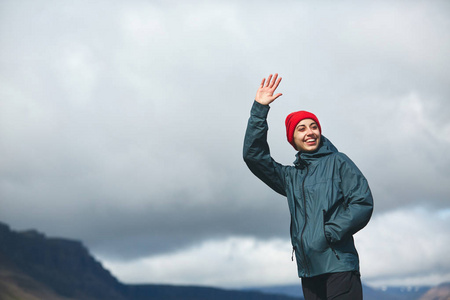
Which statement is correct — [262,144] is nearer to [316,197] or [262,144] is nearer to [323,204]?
[316,197]

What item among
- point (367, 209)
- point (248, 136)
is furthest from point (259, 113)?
point (367, 209)

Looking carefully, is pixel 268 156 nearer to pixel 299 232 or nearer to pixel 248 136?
pixel 248 136

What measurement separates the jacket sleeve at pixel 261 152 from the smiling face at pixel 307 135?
52cm

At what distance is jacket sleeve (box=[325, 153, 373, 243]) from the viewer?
7.85m

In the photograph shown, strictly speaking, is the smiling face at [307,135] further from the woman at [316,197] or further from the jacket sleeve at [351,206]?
the jacket sleeve at [351,206]

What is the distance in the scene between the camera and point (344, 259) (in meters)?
7.89

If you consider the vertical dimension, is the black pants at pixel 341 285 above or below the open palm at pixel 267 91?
below

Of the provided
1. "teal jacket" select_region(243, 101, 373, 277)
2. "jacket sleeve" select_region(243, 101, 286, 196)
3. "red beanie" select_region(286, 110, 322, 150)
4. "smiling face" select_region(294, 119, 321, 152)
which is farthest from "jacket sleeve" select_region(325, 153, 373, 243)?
"jacket sleeve" select_region(243, 101, 286, 196)

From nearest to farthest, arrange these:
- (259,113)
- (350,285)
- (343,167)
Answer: (350,285) < (343,167) < (259,113)

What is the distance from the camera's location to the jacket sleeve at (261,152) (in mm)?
8945

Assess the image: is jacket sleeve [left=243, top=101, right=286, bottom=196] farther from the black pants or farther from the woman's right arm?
the black pants

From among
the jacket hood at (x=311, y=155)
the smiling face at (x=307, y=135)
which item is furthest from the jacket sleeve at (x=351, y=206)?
the smiling face at (x=307, y=135)

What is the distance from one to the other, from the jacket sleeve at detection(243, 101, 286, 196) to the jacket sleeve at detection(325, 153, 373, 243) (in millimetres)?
1216

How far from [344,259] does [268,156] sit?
2.14m
